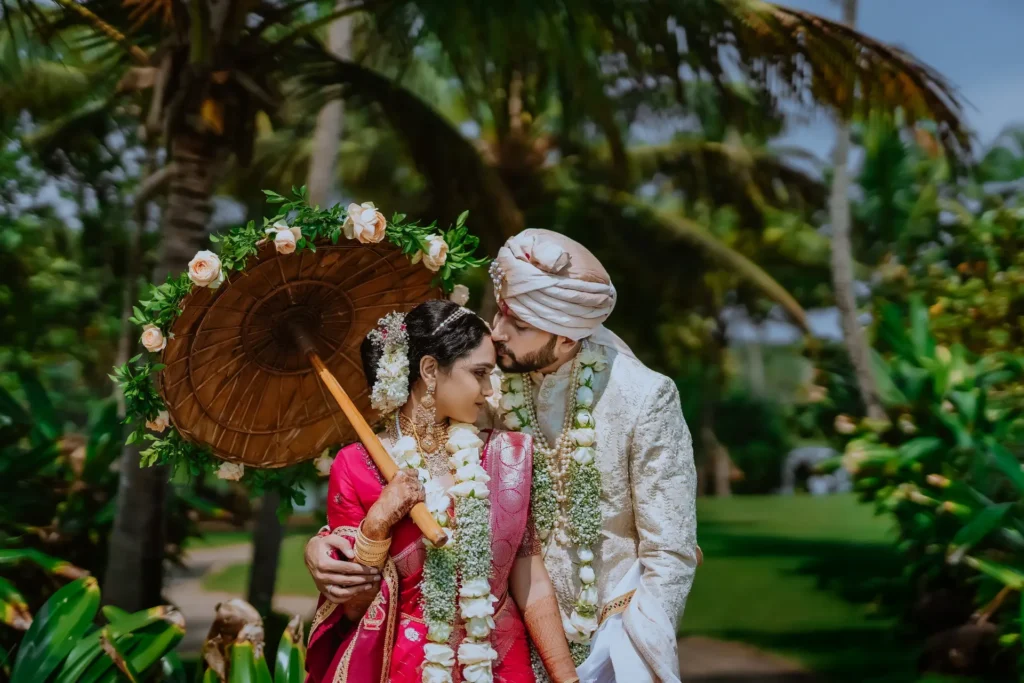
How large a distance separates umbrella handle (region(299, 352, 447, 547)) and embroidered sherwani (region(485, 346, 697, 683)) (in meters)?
0.43

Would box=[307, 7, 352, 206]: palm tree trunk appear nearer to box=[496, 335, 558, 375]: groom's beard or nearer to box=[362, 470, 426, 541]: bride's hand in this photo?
box=[496, 335, 558, 375]: groom's beard

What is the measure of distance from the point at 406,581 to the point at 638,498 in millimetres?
622

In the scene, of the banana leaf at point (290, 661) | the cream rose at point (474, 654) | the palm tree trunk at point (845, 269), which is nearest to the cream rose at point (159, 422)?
the cream rose at point (474, 654)

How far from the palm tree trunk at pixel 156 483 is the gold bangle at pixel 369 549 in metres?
3.05

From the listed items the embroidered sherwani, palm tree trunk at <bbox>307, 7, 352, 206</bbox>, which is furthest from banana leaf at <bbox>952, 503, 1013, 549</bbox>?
palm tree trunk at <bbox>307, 7, 352, 206</bbox>

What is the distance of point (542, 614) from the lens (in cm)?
269

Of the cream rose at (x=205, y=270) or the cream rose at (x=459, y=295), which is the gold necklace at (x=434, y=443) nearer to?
the cream rose at (x=459, y=295)

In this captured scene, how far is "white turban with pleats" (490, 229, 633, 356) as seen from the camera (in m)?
2.64

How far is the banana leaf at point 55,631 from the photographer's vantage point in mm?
4156

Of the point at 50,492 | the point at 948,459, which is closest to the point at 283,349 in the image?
the point at 50,492

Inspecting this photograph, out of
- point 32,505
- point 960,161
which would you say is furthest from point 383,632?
point 960,161

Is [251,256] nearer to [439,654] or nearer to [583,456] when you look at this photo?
[583,456]

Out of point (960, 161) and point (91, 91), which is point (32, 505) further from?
point (960, 161)

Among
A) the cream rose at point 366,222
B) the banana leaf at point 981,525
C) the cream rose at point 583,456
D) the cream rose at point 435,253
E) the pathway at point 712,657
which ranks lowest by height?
the pathway at point 712,657
